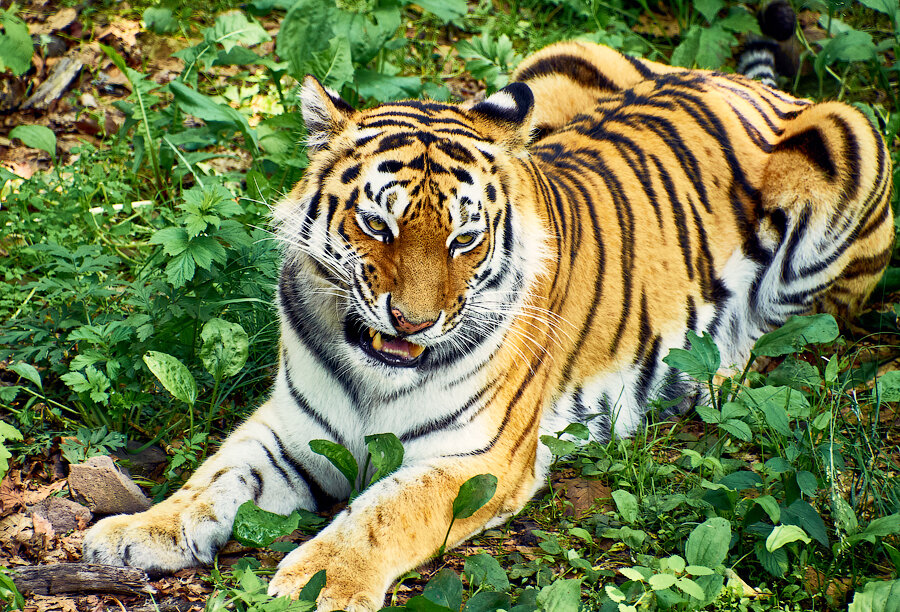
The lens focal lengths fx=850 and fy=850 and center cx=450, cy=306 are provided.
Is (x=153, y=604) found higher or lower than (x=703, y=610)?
lower

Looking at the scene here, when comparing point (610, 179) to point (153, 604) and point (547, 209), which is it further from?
point (153, 604)

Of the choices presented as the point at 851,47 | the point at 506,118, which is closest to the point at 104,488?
the point at 506,118

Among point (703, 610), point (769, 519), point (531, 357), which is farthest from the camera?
point (531, 357)

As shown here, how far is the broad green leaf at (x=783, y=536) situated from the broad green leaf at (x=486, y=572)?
31.3 inches

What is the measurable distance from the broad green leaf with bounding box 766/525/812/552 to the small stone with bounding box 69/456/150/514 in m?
2.09

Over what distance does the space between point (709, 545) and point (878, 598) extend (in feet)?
1.51

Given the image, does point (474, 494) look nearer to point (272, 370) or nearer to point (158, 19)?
point (272, 370)

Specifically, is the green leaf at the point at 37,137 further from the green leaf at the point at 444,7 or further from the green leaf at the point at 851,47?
the green leaf at the point at 851,47

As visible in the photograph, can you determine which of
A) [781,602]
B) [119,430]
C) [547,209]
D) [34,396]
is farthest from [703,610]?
[34,396]

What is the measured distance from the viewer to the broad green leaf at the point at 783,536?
2.51 meters

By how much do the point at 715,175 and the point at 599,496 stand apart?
1.72 meters

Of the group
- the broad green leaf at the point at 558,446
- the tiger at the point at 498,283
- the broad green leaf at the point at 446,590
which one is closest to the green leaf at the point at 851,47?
the tiger at the point at 498,283

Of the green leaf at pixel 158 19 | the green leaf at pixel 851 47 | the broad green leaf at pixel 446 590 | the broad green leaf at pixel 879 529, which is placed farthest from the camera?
the green leaf at pixel 158 19

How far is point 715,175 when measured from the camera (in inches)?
159
